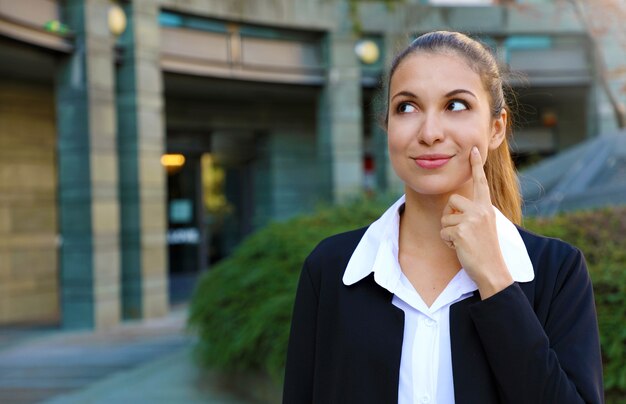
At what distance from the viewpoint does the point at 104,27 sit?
35.2 feet

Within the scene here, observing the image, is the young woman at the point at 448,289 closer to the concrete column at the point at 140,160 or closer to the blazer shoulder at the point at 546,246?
the blazer shoulder at the point at 546,246

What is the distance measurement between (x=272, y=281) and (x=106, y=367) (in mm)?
3178

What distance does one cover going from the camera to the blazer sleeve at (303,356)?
1911 millimetres

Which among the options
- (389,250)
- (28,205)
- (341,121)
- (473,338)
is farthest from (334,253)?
(341,121)

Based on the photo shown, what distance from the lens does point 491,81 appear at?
1.80 metres

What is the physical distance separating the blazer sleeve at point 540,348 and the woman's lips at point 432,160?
1.04 feet

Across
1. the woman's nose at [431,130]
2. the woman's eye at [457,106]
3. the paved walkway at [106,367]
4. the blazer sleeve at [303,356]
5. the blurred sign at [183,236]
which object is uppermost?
the woman's eye at [457,106]

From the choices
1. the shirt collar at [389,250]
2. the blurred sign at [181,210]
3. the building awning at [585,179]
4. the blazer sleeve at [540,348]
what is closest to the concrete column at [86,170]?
the blurred sign at [181,210]

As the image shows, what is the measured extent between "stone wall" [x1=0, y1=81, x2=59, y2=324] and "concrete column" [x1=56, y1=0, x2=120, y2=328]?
173cm

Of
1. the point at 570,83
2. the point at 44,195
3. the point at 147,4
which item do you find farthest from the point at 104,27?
the point at 570,83

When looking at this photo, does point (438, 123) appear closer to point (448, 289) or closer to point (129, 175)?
point (448, 289)

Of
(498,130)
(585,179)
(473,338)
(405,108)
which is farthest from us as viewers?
(585,179)

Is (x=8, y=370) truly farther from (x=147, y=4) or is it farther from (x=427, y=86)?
(x=427, y=86)

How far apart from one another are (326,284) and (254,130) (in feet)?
47.8
